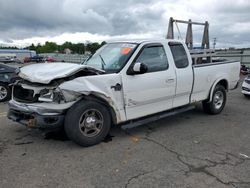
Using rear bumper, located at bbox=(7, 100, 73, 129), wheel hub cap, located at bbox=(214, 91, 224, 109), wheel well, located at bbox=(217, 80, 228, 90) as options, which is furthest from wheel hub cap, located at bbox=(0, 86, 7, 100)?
wheel well, located at bbox=(217, 80, 228, 90)

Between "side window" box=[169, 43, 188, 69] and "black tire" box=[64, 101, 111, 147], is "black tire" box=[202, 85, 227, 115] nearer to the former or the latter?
"side window" box=[169, 43, 188, 69]

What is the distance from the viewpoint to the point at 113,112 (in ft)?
15.9

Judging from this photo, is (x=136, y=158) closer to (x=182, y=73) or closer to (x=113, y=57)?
(x=113, y=57)

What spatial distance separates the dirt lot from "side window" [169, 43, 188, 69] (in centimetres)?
140

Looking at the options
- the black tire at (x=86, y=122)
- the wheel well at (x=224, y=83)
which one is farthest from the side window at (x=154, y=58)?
the wheel well at (x=224, y=83)

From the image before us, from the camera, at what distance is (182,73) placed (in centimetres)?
584

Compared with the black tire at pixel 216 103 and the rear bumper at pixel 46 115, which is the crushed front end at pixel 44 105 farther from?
the black tire at pixel 216 103

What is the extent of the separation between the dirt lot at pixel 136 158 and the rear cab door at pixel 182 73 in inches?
24.8

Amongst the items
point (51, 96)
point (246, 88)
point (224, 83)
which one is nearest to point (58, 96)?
point (51, 96)

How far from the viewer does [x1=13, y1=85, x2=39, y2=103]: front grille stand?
15.2ft

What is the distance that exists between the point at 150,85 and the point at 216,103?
2.84m

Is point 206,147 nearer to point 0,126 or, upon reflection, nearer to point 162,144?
point 162,144

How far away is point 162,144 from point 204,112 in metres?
2.94

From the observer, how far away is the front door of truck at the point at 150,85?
496 cm
